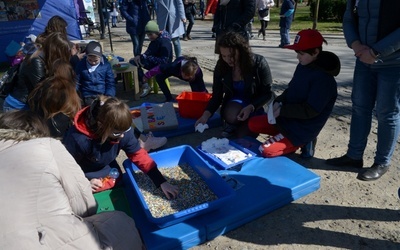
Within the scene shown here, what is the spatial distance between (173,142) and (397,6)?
7.15ft

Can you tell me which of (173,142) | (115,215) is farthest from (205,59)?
(115,215)

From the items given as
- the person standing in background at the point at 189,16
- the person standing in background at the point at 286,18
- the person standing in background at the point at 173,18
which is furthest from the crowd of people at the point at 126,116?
the person standing in background at the point at 189,16

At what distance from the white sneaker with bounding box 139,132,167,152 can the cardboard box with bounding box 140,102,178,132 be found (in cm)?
21

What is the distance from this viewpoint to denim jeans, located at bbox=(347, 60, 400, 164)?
2219 millimetres

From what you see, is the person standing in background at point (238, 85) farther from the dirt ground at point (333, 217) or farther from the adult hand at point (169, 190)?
the adult hand at point (169, 190)

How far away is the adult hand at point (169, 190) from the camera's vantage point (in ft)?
7.12

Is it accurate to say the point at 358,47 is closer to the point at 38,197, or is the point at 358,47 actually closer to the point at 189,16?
the point at 38,197

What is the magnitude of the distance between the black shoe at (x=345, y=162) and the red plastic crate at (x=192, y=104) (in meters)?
1.47

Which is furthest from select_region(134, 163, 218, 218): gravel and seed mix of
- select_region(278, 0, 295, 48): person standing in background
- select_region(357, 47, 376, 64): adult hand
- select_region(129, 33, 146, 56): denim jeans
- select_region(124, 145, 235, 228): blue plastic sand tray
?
select_region(278, 0, 295, 48): person standing in background

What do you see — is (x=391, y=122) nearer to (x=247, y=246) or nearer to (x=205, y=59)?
(x=247, y=246)

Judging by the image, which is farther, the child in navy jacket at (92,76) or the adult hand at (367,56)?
the child in navy jacket at (92,76)

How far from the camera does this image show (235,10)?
13.7 ft

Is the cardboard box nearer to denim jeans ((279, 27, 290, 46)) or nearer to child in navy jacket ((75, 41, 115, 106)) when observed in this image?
child in navy jacket ((75, 41, 115, 106))

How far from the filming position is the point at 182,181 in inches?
94.9
